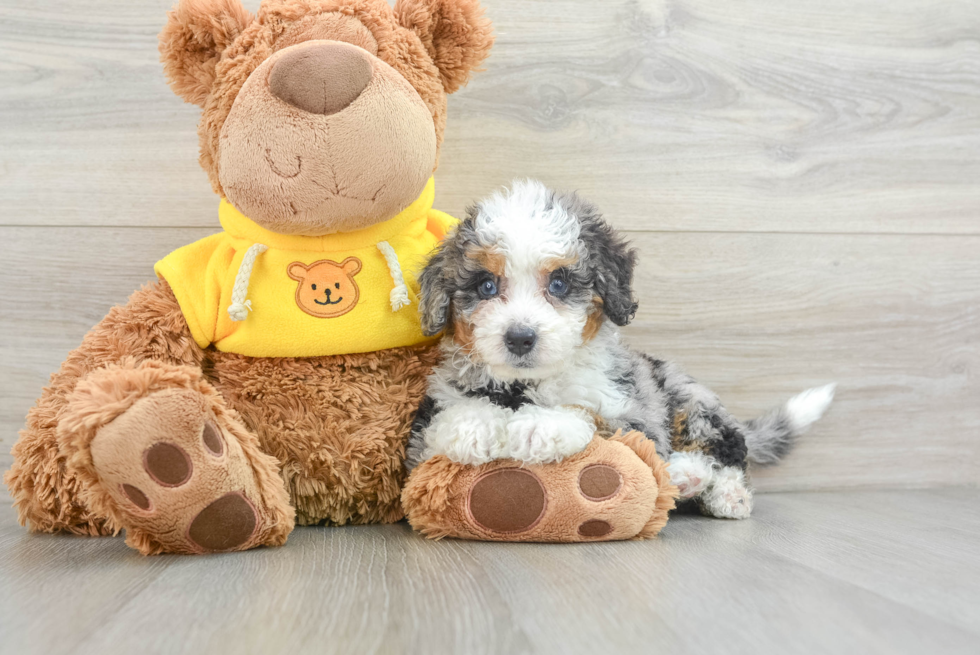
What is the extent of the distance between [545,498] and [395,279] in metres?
0.49

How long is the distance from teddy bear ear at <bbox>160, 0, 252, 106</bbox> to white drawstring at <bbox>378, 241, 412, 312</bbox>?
Answer: 17.1 inches

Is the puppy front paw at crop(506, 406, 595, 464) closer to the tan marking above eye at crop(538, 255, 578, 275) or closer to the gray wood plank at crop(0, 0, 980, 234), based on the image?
the tan marking above eye at crop(538, 255, 578, 275)

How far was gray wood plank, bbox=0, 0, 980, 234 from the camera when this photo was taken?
6.06ft

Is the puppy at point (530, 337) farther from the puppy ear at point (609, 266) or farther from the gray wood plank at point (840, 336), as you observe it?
the gray wood plank at point (840, 336)

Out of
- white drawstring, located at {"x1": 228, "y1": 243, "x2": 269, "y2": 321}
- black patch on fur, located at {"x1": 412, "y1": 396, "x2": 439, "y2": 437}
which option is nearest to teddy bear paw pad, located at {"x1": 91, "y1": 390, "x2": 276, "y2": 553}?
white drawstring, located at {"x1": 228, "y1": 243, "x2": 269, "y2": 321}

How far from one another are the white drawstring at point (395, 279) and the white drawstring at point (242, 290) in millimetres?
237

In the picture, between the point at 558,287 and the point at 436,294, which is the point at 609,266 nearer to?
the point at 558,287

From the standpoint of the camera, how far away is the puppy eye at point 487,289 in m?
1.39

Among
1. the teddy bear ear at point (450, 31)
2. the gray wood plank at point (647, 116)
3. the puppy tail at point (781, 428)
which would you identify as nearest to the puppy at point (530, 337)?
the teddy bear ear at point (450, 31)

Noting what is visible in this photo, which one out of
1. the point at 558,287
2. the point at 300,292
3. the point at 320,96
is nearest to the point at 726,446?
the point at 558,287

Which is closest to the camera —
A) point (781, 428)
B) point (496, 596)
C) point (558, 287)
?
point (496, 596)

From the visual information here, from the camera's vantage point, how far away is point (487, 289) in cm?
139

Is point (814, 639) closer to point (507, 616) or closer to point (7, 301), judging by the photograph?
point (507, 616)

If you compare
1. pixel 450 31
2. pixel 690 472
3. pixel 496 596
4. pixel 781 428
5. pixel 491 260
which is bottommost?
pixel 496 596
